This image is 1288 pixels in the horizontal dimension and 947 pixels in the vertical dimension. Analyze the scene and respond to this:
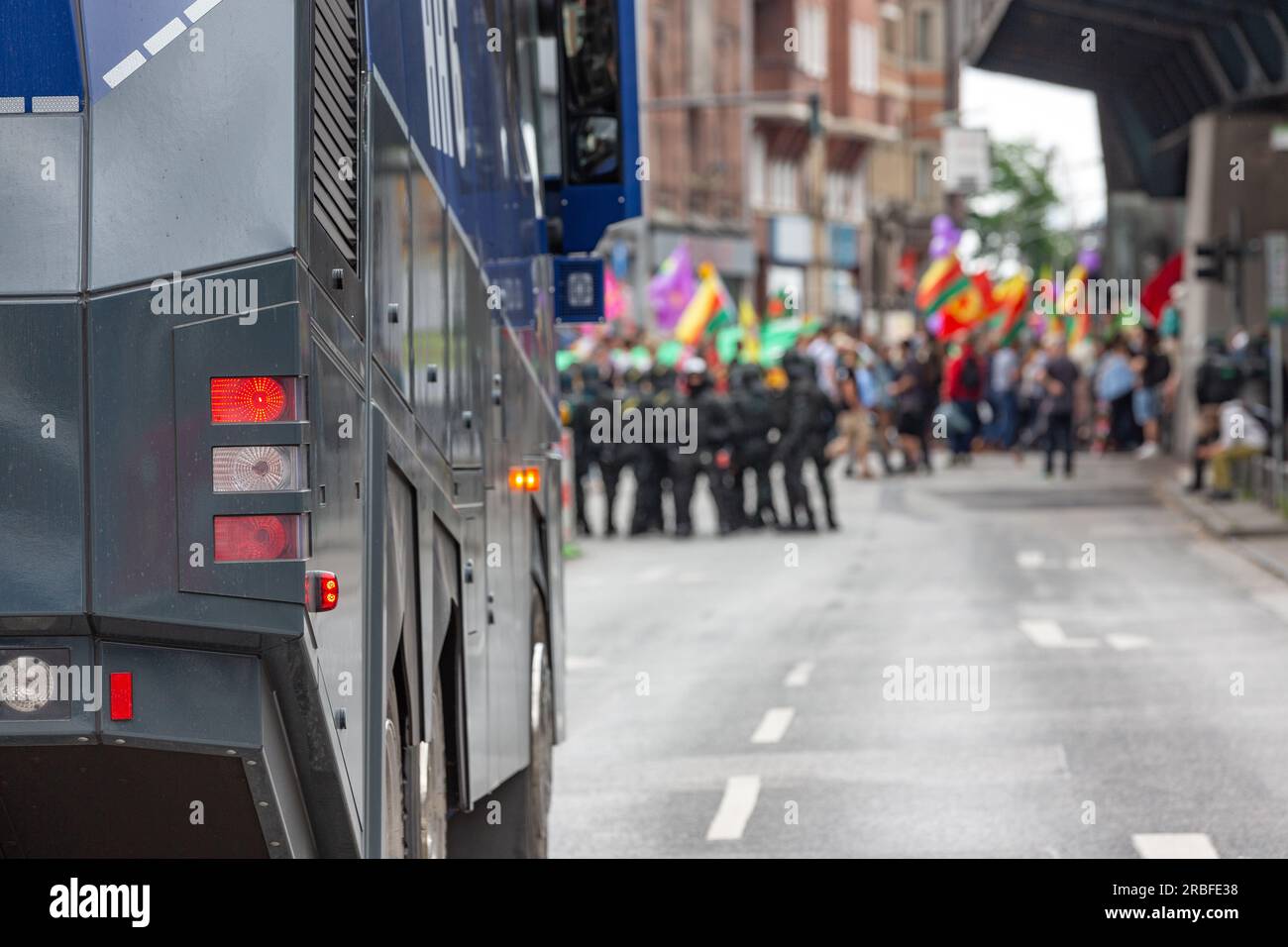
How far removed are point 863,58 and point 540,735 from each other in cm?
8037

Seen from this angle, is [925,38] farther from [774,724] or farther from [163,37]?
[163,37]

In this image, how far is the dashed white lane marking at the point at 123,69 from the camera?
13.6 feet

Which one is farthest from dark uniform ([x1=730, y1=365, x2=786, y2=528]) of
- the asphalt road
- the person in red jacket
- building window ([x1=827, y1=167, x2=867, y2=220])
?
building window ([x1=827, y1=167, x2=867, y2=220])

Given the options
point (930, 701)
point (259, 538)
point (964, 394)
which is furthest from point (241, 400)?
point (964, 394)

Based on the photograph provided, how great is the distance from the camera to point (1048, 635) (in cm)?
1605

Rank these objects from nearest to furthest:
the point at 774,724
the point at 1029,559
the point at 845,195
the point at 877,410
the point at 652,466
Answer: the point at 774,724 < the point at 1029,559 < the point at 652,466 < the point at 877,410 < the point at 845,195

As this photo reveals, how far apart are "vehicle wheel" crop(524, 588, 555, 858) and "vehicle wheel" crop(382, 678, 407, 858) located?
195cm

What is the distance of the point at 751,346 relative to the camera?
40.1 meters

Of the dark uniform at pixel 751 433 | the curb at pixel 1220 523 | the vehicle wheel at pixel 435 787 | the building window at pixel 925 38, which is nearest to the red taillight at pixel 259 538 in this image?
the vehicle wheel at pixel 435 787

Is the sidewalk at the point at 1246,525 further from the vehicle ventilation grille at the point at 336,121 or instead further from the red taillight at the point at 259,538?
the red taillight at the point at 259,538

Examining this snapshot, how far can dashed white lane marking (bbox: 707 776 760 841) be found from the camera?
354 inches

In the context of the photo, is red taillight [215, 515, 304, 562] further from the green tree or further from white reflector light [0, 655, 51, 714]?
the green tree

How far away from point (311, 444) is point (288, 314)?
0.73 feet
